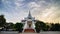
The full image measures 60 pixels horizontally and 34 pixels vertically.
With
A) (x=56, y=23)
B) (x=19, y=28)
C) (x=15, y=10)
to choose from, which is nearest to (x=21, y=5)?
(x=15, y=10)

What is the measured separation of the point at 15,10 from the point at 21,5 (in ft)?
0.68

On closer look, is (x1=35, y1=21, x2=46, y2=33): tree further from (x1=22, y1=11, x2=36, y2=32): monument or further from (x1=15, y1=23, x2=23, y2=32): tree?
(x1=15, y1=23, x2=23, y2=32): tree

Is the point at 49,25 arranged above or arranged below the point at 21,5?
below

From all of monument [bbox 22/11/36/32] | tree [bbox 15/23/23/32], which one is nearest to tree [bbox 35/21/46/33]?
monument [bbox 22/11/36/32]

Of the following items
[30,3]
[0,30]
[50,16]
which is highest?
[30,3]

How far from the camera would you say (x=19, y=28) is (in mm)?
5430

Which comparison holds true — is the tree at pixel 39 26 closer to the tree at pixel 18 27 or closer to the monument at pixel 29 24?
the monument at pixel 29 24

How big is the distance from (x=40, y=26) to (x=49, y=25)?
0.24m

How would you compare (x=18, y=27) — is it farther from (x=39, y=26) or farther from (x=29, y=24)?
(x=39, y=26)

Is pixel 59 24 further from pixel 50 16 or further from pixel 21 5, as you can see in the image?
pixel 21 5

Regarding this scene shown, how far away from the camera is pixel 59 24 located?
5.49m

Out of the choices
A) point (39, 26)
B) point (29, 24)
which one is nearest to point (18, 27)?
point (29, 24)

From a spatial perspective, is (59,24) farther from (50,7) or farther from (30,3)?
(30,3)

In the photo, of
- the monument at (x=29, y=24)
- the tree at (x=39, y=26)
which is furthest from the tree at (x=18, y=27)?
the tree at (x=39, y=26)
